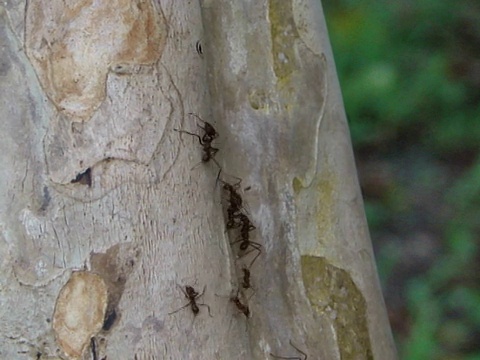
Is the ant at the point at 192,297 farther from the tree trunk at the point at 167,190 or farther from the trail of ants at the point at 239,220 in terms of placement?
the trail of ants at the point at 239,220

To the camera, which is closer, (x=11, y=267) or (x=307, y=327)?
(x=11, y=267)

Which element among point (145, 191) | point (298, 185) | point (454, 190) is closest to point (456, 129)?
point (454, 190)

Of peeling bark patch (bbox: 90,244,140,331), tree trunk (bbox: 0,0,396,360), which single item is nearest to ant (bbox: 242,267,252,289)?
tree trunk (bbox: 0,0,396,360)

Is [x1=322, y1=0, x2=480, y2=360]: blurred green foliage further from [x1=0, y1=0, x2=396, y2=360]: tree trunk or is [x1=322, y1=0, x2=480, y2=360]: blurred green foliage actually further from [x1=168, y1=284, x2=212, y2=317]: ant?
[x1=168, y1=284, x2=212, y2=317]: ant

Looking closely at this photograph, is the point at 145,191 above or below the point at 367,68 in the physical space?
below

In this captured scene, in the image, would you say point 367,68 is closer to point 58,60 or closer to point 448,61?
point 448,61

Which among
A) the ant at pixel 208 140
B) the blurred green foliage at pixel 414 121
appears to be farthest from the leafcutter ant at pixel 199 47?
the blurred green foliage at pixel 414 121
